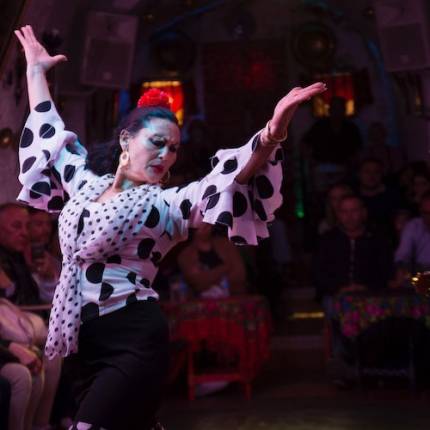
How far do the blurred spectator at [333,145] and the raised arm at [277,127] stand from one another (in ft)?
28.1

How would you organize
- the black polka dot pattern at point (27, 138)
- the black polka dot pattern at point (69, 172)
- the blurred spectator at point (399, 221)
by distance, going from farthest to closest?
the blurred spectator at point (399, 221), the black polka dot pattern at point (27, 138), the black polka dot pattern at point (69, 172)

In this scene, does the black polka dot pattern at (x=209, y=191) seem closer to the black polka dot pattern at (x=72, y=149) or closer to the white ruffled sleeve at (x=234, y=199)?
the white ruffled sleeve at (x=234, y=199)

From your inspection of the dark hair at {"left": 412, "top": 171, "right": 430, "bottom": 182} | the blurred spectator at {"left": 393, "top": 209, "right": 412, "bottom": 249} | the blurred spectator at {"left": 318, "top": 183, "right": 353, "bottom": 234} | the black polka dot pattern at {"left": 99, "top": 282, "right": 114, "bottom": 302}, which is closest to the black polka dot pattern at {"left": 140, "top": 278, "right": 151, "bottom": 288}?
the black polka dot pattern at {"left": 99, "top": 282, "right": 114, "bottom": 302}

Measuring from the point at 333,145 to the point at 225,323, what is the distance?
5268 mm

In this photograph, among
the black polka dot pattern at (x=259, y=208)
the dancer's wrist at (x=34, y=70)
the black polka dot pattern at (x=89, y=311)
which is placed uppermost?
the dancer's wrist at (x=34, y=70)

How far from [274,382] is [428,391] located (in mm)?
Answer: 1222

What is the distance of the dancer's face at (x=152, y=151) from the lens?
288cm

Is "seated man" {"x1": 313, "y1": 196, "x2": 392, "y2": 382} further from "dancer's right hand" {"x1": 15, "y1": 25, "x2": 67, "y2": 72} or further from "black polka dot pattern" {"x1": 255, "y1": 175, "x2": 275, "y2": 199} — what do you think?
"black polka dot pattern" {"x1": 255, "y1": 175, "x2": 275, "y2": 199}

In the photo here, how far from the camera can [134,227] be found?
2738 mm

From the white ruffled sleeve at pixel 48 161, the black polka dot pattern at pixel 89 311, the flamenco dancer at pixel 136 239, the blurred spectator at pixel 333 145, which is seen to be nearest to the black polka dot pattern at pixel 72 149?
the white ruffled sleeve at pixel 48 161

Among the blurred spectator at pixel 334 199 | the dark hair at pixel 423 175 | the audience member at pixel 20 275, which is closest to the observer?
the audience member at pixel 20 275

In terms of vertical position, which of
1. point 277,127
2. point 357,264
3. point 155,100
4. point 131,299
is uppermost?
point 155,100

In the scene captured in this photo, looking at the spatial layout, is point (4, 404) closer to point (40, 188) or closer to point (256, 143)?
point (40, 188)

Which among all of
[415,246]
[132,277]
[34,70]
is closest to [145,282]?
[132,277]
